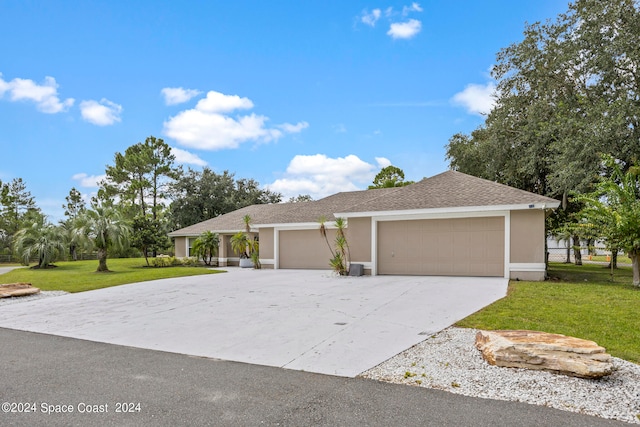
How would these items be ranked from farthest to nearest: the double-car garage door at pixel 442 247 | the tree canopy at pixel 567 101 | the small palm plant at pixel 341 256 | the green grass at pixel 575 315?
the small palm plant at pixel 341 256 → the tree canopy at pixel 567 101 → the double-car garage door at pixel 442 247 → the green grass at pixel 575 315

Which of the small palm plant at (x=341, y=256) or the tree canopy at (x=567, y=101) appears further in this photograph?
the small palm plant at (x=341, y=256)

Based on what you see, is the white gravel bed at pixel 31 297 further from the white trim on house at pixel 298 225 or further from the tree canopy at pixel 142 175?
the tree canopy at pixel 142 175

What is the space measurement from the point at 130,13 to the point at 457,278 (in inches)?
618

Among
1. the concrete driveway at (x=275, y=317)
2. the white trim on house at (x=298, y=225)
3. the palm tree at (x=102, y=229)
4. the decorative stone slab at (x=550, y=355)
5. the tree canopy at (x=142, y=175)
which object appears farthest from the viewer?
the tree canopy at (x=142, y=175)

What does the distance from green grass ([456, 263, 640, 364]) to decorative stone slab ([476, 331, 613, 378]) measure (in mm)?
1028

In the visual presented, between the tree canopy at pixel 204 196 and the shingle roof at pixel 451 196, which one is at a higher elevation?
the tree canopy at pixel 204 196

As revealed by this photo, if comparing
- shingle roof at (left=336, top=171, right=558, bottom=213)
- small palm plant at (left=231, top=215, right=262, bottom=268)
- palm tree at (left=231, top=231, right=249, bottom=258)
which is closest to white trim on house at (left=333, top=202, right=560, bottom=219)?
shingle roof at (left=336, top=171, right=558, bottom=213)

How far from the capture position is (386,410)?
3.62 meters

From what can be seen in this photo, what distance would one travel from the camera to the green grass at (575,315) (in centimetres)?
588

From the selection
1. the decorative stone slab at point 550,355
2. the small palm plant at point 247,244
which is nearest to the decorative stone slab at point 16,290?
the small palm plant at point 247,244

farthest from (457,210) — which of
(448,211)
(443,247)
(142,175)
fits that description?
(142,175)

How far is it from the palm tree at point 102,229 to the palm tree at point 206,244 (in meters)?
4.24

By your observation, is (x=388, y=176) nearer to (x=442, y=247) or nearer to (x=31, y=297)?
(x=442, y=247)

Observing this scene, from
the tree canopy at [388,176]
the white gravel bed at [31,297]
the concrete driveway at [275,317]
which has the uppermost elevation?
the tree canopy at [388,176]
